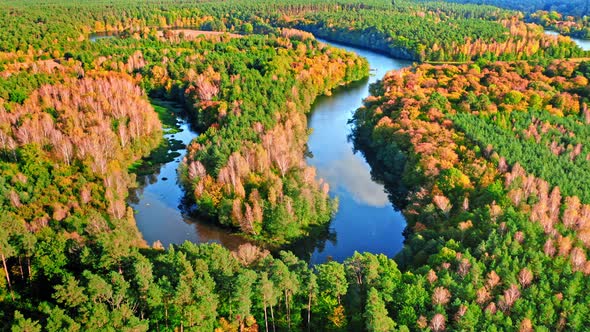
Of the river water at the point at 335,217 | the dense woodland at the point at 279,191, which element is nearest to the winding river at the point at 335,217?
the river water at the point at 335,217

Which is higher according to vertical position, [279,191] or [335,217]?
[279,191]

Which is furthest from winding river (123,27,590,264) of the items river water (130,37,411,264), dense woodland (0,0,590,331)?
dense woodland (0,0,590,331)

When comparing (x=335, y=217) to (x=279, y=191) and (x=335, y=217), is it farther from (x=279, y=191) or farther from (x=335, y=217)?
(x=279, y=191)

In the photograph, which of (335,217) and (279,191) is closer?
(279,191)

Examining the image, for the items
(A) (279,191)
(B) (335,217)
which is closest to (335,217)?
(B) (335,217)

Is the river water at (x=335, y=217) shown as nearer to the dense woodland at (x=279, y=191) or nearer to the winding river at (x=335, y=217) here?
the winding river at (x=335, y=217)

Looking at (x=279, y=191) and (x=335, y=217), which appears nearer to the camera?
(x=279, y=191)

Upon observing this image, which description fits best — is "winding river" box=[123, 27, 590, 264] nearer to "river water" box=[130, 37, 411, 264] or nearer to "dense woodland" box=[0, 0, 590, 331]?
"river water" box=[130, 37, 411, 264]
